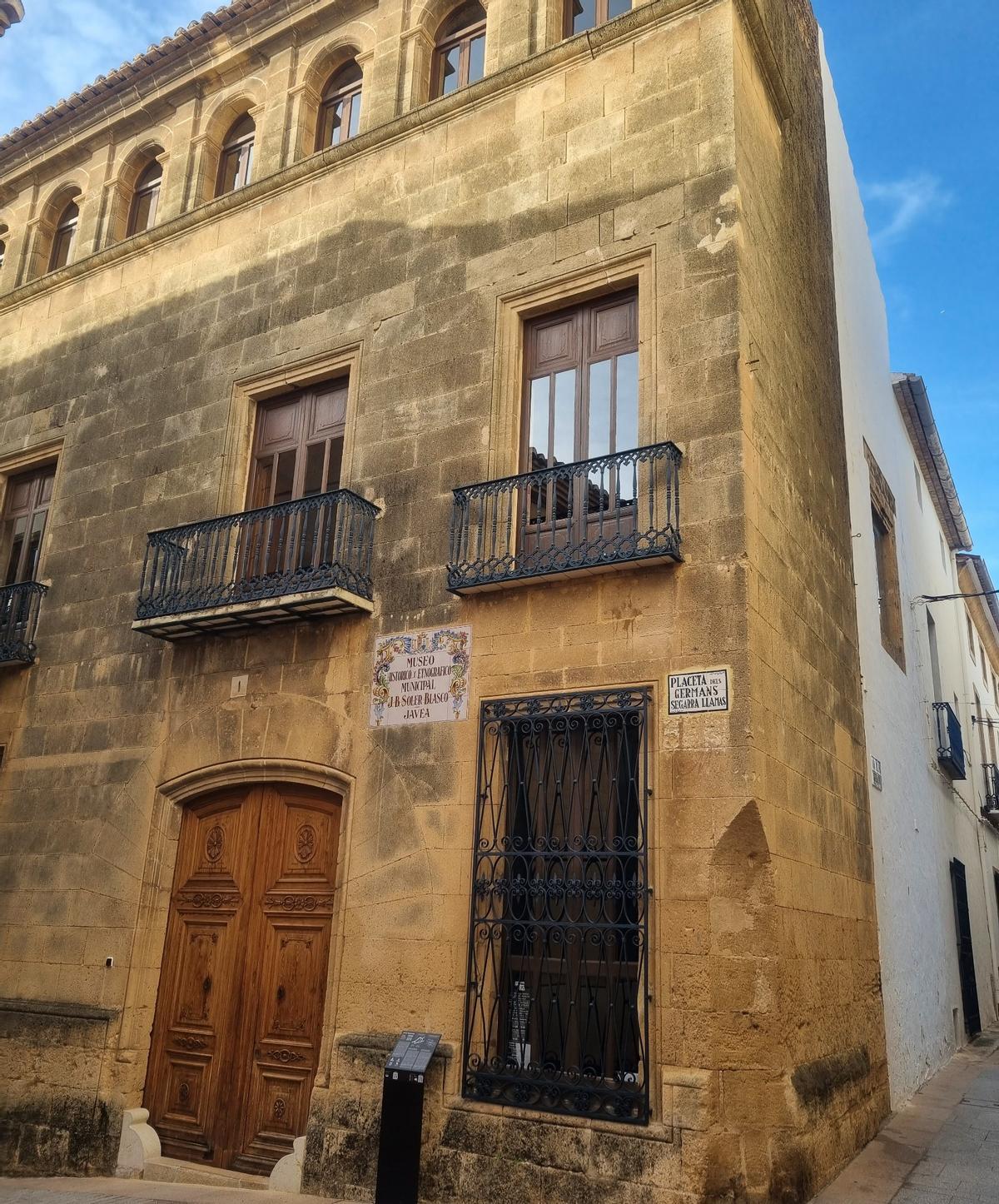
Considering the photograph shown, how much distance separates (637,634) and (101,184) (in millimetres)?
8555

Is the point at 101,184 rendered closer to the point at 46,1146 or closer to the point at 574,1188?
the point at 46,1146

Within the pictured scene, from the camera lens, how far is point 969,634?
1892 cm

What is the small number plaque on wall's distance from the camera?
20.6 feet

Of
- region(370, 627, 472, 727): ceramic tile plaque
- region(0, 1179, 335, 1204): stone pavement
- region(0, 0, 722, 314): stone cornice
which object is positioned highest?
region(0, 0, 722, 314): stone cornice

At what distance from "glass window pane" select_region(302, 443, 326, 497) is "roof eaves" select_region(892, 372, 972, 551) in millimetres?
8342

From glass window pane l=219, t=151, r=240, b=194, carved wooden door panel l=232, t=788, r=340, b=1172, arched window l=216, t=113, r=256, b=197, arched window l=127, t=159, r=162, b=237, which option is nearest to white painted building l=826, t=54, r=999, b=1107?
Answer: carved wooden door panel l=232, t=788, r=340, b=1172

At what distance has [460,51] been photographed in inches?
376

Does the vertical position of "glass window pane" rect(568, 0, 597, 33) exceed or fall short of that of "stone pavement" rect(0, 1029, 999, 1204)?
it exceeds it

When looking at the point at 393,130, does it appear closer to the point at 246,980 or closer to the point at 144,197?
the point at 144,197

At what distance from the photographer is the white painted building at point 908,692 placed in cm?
971

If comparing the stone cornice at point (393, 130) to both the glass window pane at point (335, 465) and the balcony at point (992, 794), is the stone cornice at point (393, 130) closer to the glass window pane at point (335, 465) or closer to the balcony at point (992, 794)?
the glass window pane at point (335, 465)

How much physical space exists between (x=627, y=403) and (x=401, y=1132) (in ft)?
16.0

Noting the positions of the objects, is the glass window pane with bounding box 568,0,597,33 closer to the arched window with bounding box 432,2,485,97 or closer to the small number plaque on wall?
the arched window with bounding box 432,2,485,97

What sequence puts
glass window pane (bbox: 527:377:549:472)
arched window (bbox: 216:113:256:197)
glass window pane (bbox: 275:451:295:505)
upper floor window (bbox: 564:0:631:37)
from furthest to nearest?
arched window (bbox: 216:113:256:197)
glass window pane (bbox: 275:451:295:505)
upper floor window (bbox: 564:0:631:37)
glass window pane (bbox: 527:377:549:472)
